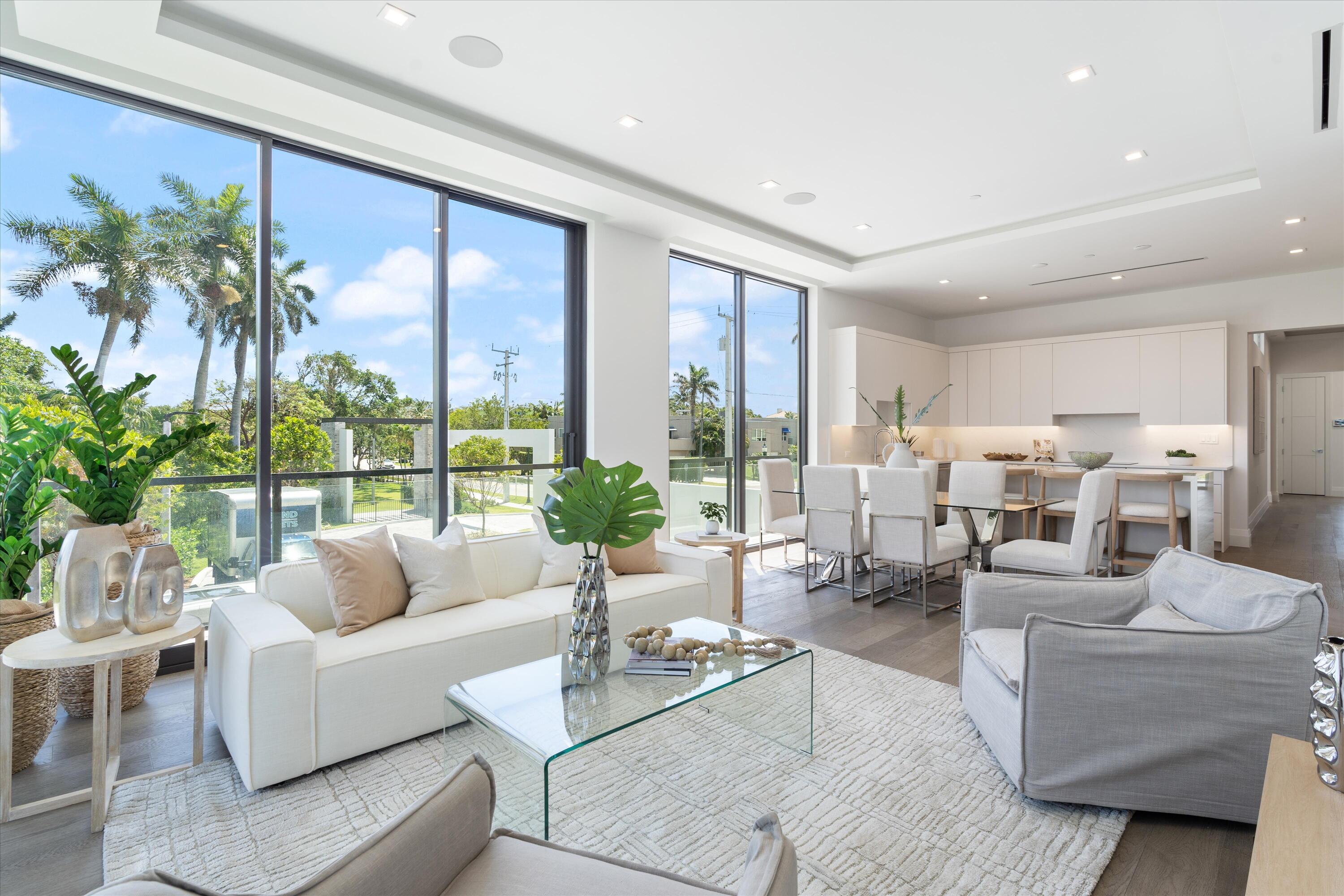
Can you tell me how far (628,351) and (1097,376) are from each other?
5.44 meters

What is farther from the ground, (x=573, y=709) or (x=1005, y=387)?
(x=1005, y=387)

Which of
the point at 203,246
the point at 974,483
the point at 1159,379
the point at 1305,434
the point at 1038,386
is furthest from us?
the point at 1305,434

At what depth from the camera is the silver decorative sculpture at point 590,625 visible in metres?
2.19

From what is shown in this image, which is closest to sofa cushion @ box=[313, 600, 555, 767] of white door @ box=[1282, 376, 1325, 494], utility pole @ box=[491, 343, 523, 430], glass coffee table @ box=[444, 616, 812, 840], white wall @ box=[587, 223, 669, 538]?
glass coffee table @ box=[444, 616, 812, 840]

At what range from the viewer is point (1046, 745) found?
2014 millimetres

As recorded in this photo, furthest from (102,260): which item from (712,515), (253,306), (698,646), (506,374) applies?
(712,515)

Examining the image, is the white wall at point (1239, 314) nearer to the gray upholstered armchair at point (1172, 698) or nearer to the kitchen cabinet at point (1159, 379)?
the kitchen cabinet at point (1159, 379)

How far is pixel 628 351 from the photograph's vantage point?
502 centimetres

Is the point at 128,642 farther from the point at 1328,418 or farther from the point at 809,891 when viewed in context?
the point at 1328,418

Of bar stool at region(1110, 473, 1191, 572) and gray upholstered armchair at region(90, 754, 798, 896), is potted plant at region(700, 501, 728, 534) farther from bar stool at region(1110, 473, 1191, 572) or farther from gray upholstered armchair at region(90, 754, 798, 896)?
bar stool at region(1110, 473, 1191, 572)

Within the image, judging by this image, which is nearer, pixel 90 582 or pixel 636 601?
pixel 90 582

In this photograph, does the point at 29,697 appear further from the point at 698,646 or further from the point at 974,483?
the point at 974,483

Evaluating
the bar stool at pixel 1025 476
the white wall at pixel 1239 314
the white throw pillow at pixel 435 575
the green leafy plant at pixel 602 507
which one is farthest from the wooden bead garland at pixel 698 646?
the white wall at pixel 1239 314

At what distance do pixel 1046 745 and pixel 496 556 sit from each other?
2426 mm
